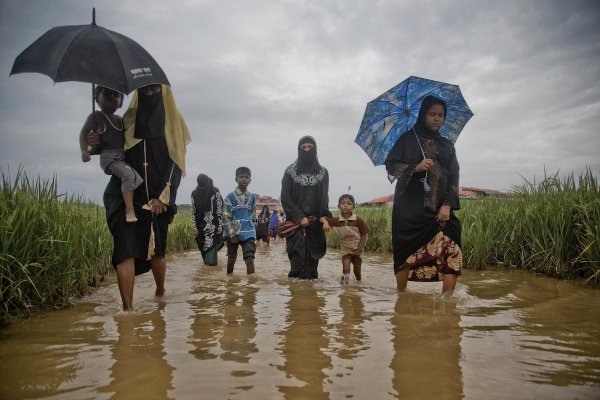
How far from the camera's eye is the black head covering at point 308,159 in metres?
5.23

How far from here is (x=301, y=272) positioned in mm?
5191

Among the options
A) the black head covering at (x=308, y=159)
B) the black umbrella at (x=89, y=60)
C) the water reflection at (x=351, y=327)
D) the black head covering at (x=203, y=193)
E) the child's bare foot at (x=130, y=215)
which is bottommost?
the water reflection at (x=351, y=327)

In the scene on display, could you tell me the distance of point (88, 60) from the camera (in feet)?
9.47

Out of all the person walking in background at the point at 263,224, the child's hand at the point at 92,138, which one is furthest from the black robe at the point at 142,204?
the person walking in background at the point at 263,224

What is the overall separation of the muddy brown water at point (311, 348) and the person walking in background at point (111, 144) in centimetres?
97

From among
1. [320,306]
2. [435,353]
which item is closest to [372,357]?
[435,353]

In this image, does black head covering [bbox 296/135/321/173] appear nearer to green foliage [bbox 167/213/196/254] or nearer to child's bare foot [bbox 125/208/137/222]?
child's bare foot [bbox 125/208/137/222]

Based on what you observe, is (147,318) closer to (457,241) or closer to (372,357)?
(372,357)

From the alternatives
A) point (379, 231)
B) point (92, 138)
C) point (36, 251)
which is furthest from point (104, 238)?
point (379, 231)

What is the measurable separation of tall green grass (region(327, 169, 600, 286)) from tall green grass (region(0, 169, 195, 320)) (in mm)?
4984

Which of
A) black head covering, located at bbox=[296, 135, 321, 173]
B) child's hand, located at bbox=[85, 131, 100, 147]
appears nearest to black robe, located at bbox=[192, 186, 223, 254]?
black head covering, located at bbox=[296, 135, 321, 173]

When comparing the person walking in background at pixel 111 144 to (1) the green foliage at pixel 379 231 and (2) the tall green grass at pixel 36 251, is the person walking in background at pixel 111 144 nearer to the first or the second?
(2) the tall green grass at pixel 36 251

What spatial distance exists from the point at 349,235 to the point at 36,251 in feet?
11.5

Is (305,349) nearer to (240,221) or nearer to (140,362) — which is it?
(140,362)
